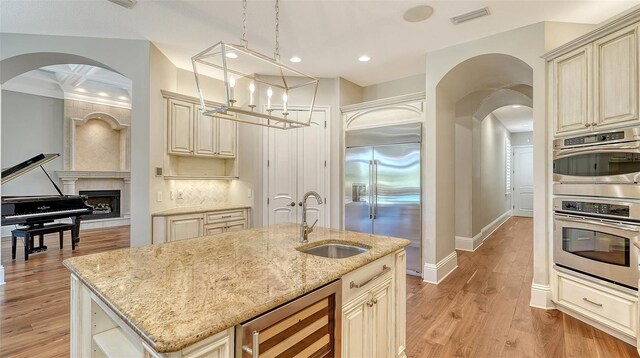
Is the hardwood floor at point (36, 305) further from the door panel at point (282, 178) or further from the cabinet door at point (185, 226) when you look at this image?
the door panel at point (282, 178)

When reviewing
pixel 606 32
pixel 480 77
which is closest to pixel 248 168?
pixel 480 77

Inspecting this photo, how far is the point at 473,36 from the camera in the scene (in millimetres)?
3281

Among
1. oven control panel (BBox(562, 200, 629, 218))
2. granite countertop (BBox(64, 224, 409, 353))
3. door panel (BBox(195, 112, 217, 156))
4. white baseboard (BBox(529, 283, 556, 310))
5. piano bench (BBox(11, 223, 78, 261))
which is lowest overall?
white baseboard (BBox(529, 283, 556, 310))

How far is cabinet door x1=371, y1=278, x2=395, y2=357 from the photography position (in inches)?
67.5

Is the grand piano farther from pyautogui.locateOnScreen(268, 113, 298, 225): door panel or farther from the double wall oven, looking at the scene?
the double wall oven

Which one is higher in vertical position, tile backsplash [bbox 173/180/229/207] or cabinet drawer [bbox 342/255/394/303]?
tile backsplash [bbox 173/180/229/207]

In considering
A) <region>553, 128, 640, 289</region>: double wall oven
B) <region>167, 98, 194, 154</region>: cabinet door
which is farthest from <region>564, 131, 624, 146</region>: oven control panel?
<region>167, 98, 194, 154</region>: cabinet door

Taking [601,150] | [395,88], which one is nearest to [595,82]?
[601,150]

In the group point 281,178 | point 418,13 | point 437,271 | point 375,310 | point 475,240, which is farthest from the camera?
point 475,240

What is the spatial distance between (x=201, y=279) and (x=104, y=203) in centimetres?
786

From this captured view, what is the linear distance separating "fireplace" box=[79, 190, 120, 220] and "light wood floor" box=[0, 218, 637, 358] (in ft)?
9.86

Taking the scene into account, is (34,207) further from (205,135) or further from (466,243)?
(466,243)

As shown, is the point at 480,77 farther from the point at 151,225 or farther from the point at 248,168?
the point at 151,225

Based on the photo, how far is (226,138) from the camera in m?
4.56
